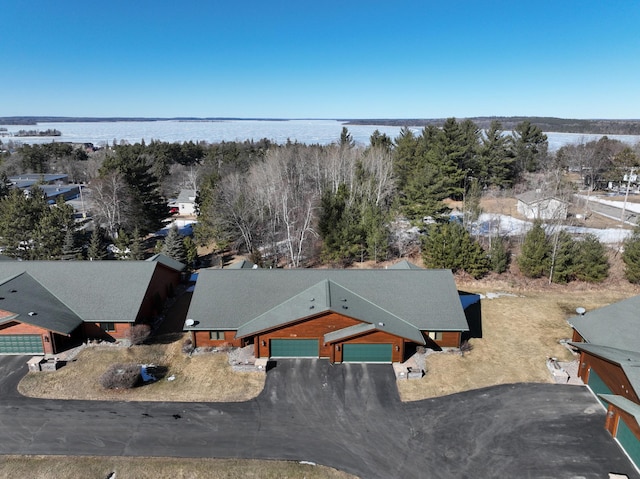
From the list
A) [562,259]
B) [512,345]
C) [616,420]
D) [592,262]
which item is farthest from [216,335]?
[592,262]

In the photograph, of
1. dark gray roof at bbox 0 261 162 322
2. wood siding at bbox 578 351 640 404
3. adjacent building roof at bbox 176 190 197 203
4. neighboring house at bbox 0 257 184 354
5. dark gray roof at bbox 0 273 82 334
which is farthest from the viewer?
adjacent building roof at bbox 176 190 197 203

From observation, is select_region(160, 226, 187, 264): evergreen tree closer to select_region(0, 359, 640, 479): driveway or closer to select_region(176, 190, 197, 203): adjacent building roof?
select_region(0, 359, 640, 479): driveway

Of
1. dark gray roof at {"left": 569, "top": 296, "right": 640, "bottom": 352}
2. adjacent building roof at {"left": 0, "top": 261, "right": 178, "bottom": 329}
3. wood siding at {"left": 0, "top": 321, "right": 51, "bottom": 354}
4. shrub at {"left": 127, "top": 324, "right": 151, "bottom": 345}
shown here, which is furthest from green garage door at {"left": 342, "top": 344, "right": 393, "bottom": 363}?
wood siding at {"left": 0, "top": 321, "right": 51, "bottom": 354}

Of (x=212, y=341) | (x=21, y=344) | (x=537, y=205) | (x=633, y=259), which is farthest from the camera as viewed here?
(x=537, y=205)

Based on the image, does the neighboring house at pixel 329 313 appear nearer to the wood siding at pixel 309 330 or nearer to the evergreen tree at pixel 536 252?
the wood siding at pixel 309 330

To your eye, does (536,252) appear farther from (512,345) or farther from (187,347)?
(187,347)

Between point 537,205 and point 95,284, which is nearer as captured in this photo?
point 95,284
